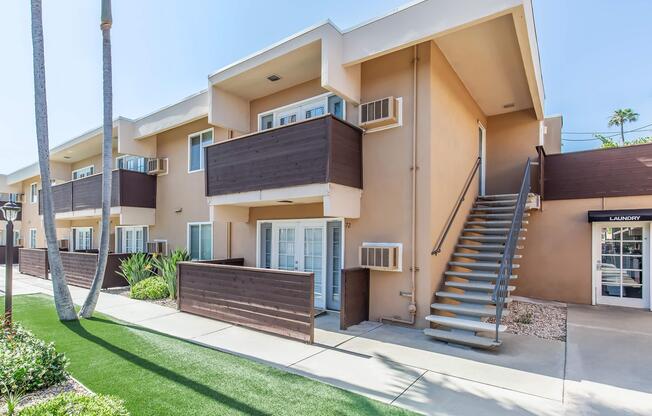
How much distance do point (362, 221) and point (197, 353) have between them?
429cm

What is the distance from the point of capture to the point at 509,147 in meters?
11.3

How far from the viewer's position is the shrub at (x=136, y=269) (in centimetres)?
1139

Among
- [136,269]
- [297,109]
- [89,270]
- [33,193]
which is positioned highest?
[297,109]

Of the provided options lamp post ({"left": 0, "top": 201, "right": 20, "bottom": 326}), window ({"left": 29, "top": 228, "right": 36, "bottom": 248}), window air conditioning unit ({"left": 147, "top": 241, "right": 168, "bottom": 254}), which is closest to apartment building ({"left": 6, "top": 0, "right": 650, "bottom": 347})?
window air conditioning unit ({"left": 147, "top": 241, "right": 168, "bottom": 254})

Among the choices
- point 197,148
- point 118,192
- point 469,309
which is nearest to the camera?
point 469,309

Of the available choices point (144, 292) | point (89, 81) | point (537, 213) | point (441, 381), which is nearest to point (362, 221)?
point (441, 381)

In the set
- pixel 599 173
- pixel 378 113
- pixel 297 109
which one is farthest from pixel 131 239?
pixel 599 173

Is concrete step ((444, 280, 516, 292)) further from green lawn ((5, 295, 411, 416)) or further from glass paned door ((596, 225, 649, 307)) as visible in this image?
glass paned door ((596, 225, 649, 307))

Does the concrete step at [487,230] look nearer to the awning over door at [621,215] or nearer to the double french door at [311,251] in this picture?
the awning over door at [621,215]

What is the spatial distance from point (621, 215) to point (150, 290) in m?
13.0

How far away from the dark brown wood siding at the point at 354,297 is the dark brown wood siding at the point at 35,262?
1391 centimetres

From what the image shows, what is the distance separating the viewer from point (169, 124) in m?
12.0

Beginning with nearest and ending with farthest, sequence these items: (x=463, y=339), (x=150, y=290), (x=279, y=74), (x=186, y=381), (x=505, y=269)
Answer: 1. (x=186, y=381)
2. (x=463, y=339)
3. (x=505, y=269)
4. (x=279, y=74)
5. (x=150, y=290)

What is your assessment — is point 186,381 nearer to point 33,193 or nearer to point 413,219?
point 413,219
